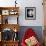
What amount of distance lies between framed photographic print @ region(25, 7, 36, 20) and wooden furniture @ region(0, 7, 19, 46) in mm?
354

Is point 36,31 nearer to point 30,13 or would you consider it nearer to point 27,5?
point 30,13

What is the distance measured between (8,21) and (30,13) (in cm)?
88

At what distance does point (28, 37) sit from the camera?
5.66m

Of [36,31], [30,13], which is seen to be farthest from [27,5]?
[36,31]

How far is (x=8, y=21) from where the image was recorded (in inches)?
234

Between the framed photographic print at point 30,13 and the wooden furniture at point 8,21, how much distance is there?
1.16ft

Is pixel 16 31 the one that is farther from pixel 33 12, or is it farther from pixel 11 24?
pixel 33 12

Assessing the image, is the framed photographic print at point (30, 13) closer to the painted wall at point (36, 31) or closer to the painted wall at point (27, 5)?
the painted wall at point (27, 5)

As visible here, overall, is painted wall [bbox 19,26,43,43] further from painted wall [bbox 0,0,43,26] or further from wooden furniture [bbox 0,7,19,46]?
wooden furniture [bbox 0,7,19,46]

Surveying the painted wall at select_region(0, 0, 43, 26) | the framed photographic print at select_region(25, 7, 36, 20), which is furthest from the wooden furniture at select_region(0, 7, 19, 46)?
the framed photographic print at select_region(25, 7, 36, 20)

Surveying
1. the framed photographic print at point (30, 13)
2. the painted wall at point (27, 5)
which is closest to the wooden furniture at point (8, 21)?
the painted wall at point (27, 5)

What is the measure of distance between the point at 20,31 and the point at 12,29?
1.04 ft

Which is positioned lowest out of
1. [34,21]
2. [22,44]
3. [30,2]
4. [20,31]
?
[22,44]

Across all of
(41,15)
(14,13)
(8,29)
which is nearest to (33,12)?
(41,15)
